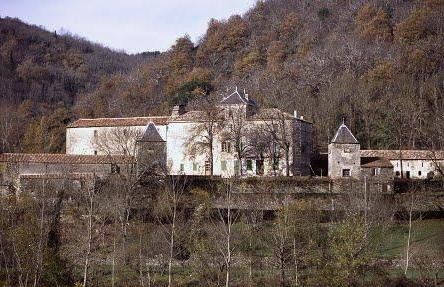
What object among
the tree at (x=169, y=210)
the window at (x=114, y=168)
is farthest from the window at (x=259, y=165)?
the window at (x=114, y=168)

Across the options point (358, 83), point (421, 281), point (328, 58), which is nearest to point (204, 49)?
point (328, 58)

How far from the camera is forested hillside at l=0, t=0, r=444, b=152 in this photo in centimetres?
4491

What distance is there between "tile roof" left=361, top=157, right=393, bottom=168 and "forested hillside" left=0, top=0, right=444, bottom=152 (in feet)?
10.8

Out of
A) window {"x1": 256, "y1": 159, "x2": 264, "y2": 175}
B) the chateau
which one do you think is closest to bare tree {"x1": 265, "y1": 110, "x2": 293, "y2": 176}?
the chateau

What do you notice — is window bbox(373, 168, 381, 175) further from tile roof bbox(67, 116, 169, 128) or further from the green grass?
tile roof bbox(67, 116, 169, 128)

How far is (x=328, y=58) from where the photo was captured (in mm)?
57812

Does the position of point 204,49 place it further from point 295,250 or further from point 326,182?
point 295,250

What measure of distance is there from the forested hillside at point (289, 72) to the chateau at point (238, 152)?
405cm

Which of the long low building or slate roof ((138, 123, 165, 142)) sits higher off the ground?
slate roof ((138, 123, 165, 142))

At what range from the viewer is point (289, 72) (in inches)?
2306

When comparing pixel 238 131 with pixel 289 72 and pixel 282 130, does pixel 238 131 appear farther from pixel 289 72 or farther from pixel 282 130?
pixel 289 72

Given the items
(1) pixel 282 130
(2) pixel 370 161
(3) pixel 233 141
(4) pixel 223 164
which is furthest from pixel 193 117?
(2) pixel 370 161

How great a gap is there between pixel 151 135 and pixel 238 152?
6021 mm

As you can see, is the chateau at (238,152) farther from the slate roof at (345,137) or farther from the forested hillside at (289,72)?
the forested hillside at (289,72)
